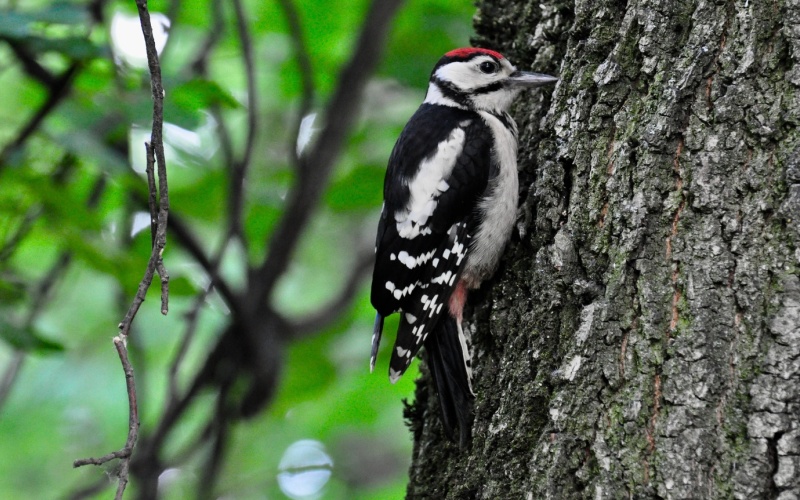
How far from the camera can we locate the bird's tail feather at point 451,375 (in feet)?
7.12

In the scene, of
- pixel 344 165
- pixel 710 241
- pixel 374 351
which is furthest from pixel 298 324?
pixel 710 241

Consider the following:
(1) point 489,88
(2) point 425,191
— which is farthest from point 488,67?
(2) point 425,191

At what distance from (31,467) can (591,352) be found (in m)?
5.73

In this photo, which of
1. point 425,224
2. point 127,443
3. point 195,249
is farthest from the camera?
point 195,249

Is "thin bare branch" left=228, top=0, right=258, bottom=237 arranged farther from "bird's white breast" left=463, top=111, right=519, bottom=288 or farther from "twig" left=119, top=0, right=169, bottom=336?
"twig" left=119, top=0, right=169, bottom=336

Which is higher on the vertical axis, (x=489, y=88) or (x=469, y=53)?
(x=469, y=53)

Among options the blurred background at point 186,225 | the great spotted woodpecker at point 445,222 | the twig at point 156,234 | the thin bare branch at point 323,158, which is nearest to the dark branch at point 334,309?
the blurred background at point 186,225

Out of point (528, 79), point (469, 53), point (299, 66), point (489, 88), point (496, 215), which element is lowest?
point (496, 215)

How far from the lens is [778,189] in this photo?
5.21 ft

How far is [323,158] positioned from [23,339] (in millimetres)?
1801

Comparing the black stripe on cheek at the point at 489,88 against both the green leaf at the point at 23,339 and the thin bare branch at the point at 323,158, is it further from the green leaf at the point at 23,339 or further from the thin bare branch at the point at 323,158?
the green leaf at the point at 23,339

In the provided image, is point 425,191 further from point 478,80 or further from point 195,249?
point 195,249

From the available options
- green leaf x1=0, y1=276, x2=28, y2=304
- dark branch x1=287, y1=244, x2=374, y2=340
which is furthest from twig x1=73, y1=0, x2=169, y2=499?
dark branch x1=287, y1=244, x2=374, y2=340

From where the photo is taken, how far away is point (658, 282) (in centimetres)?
170
